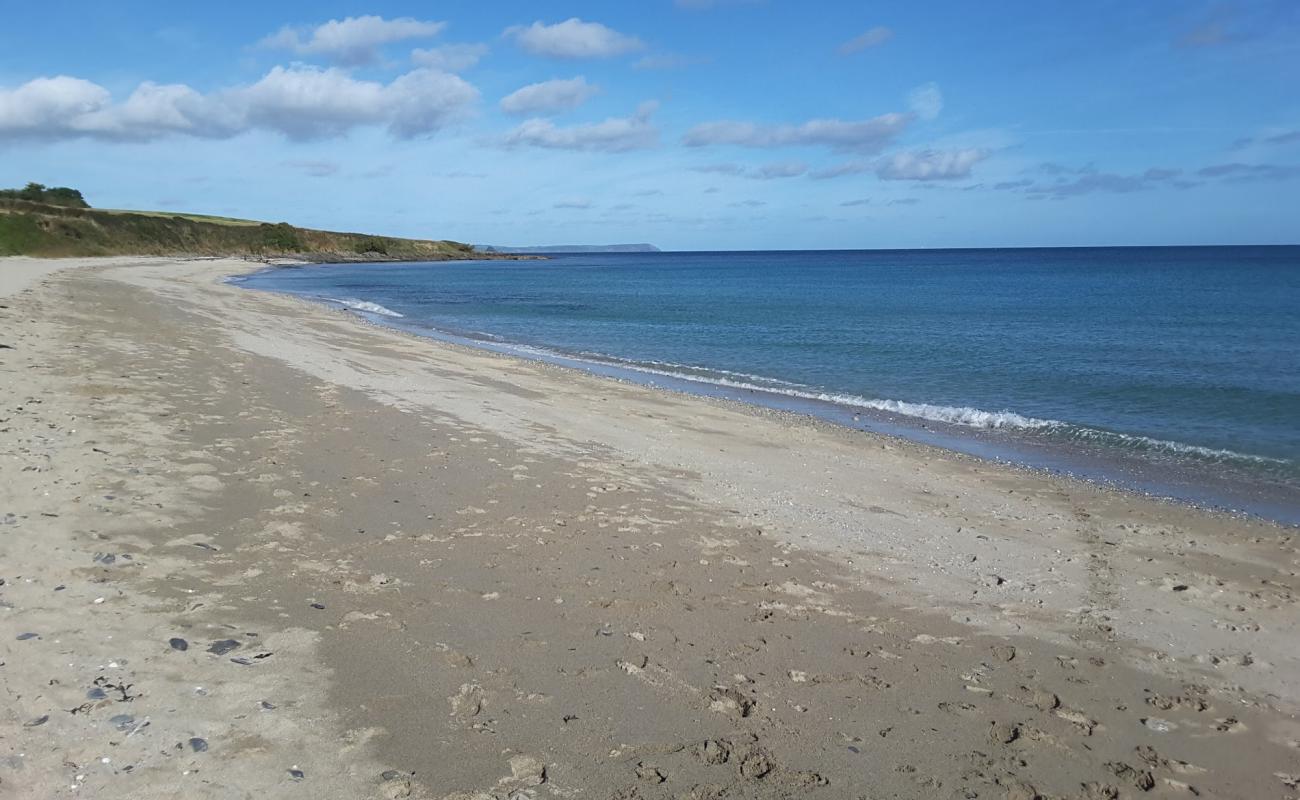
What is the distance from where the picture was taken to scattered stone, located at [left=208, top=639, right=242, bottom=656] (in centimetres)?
470

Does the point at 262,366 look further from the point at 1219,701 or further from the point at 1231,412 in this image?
the point at 1231,412

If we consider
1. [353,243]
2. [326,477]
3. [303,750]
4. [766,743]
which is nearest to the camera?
[303,750]

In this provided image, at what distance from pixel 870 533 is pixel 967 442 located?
21.6 ft

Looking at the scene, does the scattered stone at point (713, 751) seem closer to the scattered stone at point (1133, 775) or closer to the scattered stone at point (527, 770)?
the scattered stone at point (527, 770)

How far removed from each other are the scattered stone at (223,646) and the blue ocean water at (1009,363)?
11040 mm

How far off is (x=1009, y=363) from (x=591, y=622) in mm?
20615

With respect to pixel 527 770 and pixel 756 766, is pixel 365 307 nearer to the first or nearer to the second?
pixel 527 770

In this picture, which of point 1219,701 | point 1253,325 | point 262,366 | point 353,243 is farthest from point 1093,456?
point 353,243

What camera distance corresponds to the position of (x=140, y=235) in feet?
260

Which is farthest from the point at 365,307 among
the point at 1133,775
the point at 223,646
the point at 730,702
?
the point at 1133,775

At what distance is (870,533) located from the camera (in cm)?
793

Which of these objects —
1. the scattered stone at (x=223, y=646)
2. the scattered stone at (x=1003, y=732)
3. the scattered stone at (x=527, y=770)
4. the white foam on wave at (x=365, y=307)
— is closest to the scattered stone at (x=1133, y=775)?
the scattered stone at (x=1003, y=732)

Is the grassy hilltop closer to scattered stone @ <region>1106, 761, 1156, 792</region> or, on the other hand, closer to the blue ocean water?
the blue ocean water

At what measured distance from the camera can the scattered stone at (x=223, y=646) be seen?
470 centimetres
